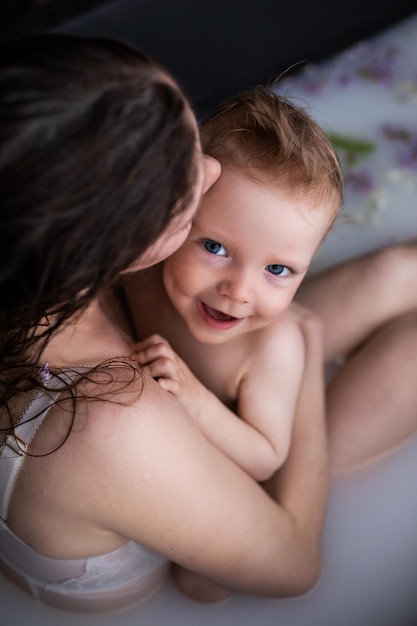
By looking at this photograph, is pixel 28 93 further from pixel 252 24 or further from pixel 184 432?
pixel 252 24

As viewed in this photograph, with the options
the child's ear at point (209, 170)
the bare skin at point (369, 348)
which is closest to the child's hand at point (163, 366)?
the child's ear at point (209, 170)

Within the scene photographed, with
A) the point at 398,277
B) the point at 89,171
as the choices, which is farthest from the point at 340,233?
the point at 89,171

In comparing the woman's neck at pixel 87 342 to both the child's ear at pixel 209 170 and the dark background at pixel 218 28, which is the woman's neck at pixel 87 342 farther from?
the dark background at pixel 218 28

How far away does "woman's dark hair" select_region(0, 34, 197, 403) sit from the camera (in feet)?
2.22

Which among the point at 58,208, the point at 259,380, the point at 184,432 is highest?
the point at 58,208

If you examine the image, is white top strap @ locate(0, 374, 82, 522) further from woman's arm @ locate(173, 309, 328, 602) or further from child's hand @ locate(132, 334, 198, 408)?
woman's arm @ locate(173, 309, 328, 602)

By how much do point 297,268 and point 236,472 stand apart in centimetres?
32

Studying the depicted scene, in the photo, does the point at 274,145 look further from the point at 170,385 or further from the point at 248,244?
the point at 170,385

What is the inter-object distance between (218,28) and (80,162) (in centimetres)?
140

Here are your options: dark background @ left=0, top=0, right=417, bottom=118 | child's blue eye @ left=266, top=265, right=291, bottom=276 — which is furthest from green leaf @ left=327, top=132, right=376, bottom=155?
child's blue eye @ left=266, top=265, right=291, bottom=276

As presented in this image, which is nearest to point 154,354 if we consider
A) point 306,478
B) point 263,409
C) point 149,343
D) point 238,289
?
point 149,343

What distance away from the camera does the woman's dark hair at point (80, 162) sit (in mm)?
677

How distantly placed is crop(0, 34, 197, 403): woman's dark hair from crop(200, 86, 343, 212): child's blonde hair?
0.25m

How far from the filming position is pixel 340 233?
192 cm
